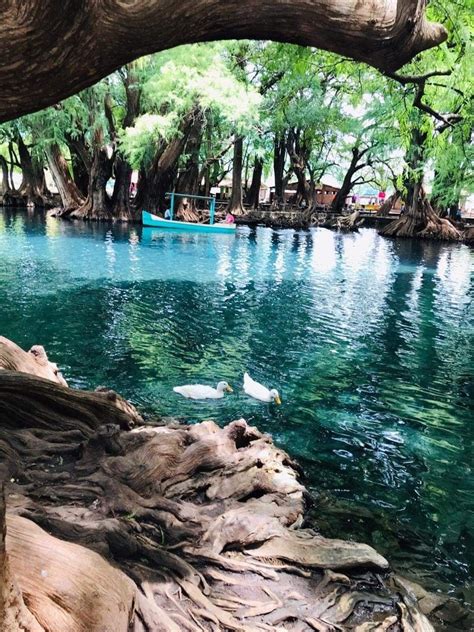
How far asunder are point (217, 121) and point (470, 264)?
1591 centimetres

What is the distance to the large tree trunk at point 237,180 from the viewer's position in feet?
131

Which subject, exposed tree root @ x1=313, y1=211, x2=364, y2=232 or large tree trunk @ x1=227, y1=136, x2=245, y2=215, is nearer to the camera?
large tree trunk @ x1=227, y1=136, x2=245, y2=215

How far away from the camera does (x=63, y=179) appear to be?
122 ft

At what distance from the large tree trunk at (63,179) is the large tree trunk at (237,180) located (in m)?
12.0

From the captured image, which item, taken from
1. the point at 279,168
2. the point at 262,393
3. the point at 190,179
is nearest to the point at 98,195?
A: the point at 190,179

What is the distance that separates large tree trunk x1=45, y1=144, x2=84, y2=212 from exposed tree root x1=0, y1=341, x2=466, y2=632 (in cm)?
3473

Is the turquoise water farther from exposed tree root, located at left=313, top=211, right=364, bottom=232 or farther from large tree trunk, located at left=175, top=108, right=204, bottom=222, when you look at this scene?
exposed tree root, located at left=313, top=211, right=364, bottom=232

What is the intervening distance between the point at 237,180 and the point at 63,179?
1330 cm

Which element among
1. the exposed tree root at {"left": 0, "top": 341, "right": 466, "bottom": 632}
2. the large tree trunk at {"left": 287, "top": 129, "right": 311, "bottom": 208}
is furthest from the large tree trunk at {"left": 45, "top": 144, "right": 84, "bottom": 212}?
the exposed tree root at {"left": 0, "top": 341, "right": 466, "bottom": 632}

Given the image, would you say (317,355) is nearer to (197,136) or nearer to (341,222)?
(197,136)

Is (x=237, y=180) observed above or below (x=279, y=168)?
below

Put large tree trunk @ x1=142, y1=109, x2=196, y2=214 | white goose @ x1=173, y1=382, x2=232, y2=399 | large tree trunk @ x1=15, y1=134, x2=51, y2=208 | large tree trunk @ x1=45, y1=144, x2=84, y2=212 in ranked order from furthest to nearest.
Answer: large tree trunk @ x1=15, y1=134, x2=51, y2=208 → large tree trunk @ x1=45, y1=144, x2=84, y2=212 → large tree trunk @ x1=142, y1=109, x2=196, y2=214 → white goose @ x1=173, y1=382, x2=232, y2=399

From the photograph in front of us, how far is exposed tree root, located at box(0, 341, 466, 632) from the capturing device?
8.20 feet

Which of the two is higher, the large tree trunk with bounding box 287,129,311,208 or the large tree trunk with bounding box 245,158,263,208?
the large tree trunk with bounding box 287,129,311,208
